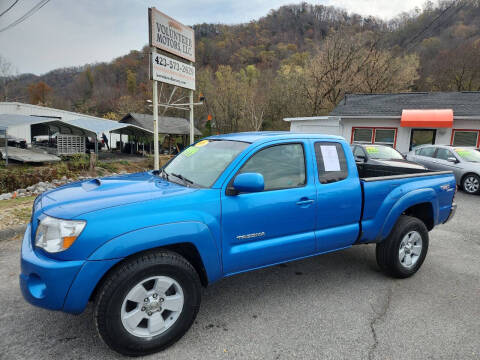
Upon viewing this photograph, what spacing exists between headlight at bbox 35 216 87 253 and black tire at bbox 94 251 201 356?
403 millimetres

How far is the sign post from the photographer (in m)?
10.7

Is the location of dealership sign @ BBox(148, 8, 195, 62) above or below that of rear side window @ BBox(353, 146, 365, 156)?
above

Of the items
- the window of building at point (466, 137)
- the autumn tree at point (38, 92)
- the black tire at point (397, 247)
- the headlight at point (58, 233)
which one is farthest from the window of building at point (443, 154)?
the autumn tree at point (38, 92)

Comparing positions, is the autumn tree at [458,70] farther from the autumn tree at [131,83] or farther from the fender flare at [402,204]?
the autumn tree at [131,83]

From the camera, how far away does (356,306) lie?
326cm

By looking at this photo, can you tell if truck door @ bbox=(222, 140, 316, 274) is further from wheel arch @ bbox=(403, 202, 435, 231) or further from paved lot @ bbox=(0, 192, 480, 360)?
wheel arch @ bbox=(403, 202, 435, 231)

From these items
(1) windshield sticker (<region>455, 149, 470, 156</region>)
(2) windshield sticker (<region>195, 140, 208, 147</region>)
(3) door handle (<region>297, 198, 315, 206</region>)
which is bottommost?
(3) door handle (<region>297, 198, 315, 206</region>)

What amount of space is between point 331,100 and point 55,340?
3178cm

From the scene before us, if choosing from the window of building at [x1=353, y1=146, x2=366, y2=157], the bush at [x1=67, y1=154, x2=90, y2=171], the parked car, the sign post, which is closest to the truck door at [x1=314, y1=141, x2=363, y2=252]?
the parked car

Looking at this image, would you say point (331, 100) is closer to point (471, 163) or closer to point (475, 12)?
point (475, 12)

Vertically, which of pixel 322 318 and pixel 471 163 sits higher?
pixel 471 163

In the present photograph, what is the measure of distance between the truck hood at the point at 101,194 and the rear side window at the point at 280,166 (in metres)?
0.70

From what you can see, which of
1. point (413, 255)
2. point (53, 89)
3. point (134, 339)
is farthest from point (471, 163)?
point (53, 89)

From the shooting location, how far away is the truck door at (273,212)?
8.95ft
